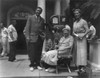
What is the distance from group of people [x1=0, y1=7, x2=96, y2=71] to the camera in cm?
630

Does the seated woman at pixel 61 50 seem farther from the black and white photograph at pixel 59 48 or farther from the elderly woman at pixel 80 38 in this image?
the elderly woman at pixel 80 38

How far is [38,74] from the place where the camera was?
6188 millimetres

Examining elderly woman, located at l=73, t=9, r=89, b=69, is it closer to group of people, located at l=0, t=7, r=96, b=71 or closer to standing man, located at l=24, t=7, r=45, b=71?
group of people, located at l=0, t=7, r=96, b=71

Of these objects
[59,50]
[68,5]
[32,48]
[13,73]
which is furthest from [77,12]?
[68,5]

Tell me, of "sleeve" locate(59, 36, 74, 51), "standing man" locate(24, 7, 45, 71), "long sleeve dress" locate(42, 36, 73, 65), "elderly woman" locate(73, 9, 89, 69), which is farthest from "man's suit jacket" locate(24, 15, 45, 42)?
"elderly woman" locate(73, 9, 89, 69)

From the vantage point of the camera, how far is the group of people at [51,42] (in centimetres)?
630

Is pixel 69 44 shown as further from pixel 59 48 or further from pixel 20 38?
pixel 20 38

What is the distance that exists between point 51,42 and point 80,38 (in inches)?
45.1

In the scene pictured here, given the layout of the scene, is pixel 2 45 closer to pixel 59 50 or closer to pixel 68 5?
pixel 68 5

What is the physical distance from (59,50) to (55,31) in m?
1.20

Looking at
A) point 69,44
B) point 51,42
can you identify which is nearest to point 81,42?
point 69,44

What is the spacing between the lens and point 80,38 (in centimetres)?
632

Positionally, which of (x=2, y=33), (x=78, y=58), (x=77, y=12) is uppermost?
(x=77, y=12)

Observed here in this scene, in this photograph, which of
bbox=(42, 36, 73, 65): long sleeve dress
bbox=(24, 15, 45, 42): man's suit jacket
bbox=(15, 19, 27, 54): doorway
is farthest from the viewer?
bbox=(15, 19, 27, 54): doorway
